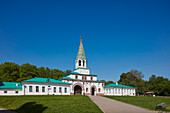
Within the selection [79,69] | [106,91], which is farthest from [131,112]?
[106,91]

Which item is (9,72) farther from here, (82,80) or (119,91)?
(119,91)

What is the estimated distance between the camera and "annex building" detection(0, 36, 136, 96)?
3834 cm

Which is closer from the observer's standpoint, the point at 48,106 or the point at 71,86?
the point at 48,106

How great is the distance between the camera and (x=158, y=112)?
55.7 ft

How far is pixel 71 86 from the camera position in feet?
154

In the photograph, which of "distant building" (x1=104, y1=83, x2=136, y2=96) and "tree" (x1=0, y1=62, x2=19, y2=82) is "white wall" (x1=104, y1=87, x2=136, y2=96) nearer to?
"distant building" (x1=104, y1=83, x2=136, y2=96)

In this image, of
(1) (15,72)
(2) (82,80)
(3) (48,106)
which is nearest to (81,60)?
(2) (82,80)

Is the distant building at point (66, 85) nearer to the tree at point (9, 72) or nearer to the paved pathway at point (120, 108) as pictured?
the tree at point (9, 72)

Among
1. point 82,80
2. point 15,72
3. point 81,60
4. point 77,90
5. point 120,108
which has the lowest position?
point 77,90

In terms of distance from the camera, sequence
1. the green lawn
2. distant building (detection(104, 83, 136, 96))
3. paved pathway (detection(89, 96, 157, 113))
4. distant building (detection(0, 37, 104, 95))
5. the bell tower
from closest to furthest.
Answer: the green lawn → paved pathway (detection(89, 96, 157, 113)) → distant building (detection(0, 37, 104, 95)) → the bell tower → distant building (detection(104, 83, 136, 96))

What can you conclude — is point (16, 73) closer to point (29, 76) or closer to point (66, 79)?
point (29, 76)

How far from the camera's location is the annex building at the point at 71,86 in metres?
38.3

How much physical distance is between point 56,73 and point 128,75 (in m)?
31.9

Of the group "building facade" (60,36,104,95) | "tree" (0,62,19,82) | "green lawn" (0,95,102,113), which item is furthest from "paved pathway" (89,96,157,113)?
"tree" (0,62,19,82)
